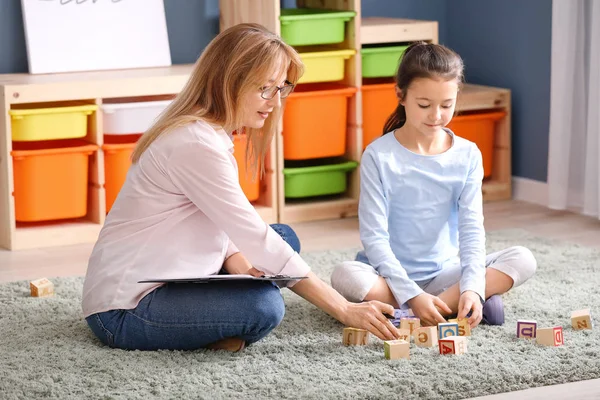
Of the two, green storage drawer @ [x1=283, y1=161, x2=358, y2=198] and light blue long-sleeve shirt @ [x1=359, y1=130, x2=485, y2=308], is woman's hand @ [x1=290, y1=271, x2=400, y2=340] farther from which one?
green storage drawer @ [x1=283, y1=161, x2=358, y2=198]

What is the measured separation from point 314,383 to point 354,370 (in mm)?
105

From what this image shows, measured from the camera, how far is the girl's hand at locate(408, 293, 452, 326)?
7.06 feet

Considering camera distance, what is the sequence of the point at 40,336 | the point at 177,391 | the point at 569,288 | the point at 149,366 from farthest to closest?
the point at 569,288 → the point at 40,336 → the point at 149,366 → the point at 177,391

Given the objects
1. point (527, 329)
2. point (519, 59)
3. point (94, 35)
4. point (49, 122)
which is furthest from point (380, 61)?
point (527, 329)

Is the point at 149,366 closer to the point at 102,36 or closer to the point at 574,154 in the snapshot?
the point at 102,36

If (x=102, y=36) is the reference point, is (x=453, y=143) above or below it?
below

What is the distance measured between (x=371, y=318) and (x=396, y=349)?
0.25 ft

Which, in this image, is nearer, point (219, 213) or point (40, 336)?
point (219, 213)

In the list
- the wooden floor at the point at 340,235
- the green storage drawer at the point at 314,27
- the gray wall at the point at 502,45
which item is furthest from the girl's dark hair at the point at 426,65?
the gray wall at the point at 502,45

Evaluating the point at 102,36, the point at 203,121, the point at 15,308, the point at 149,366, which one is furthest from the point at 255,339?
the point at 102,36

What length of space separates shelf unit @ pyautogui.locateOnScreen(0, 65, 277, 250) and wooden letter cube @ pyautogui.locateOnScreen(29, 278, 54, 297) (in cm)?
60

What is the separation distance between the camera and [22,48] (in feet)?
11.3

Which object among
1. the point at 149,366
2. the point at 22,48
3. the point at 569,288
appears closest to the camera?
the point at 149,366

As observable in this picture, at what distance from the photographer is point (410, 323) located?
2.13m
